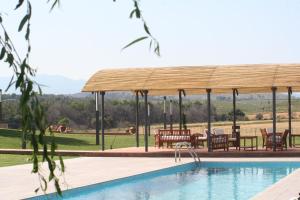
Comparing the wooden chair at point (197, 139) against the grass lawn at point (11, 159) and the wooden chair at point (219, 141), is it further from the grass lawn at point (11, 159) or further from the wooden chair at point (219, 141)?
the grass lawn at point (11, 159)

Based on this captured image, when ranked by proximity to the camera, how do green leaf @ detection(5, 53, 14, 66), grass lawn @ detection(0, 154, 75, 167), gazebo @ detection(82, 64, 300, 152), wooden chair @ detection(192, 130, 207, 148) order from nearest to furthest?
green leaf @ detection(5, 53, 14, 66) < grass lawn @ detection(0, 154, 75, 167) < gazebo @ detection(82, 64, 300, 152) < wooden chair @ detection(192, 130, 207, 148)

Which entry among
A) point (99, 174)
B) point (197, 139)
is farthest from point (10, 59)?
point (197, 139)

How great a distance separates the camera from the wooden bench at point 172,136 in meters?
18.8

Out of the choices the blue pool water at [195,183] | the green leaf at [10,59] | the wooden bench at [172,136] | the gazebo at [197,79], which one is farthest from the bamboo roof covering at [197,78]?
the green leaf at [10,59]

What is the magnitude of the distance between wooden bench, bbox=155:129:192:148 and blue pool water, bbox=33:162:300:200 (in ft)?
8.13

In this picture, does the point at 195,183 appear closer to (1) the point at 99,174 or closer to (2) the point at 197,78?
(1) the point at 99,174

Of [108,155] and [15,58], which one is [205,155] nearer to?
[108,155]

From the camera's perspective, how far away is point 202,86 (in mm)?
17875

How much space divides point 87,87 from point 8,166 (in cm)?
429

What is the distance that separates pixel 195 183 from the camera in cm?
1309

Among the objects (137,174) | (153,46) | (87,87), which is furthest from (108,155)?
(153,46)

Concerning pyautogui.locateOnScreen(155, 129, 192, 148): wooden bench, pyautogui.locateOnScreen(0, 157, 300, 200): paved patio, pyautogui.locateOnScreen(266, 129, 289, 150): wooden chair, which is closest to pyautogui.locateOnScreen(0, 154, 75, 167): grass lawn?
pyautogui.locateOnScreen(0, 157, 300, 200): paved patio

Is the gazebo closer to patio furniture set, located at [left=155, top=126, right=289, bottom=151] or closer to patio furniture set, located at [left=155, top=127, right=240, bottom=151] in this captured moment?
patio furniture set, located at [left=155, top=126, right=289, bottom=151]

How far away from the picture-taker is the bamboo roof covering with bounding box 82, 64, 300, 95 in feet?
57.9
